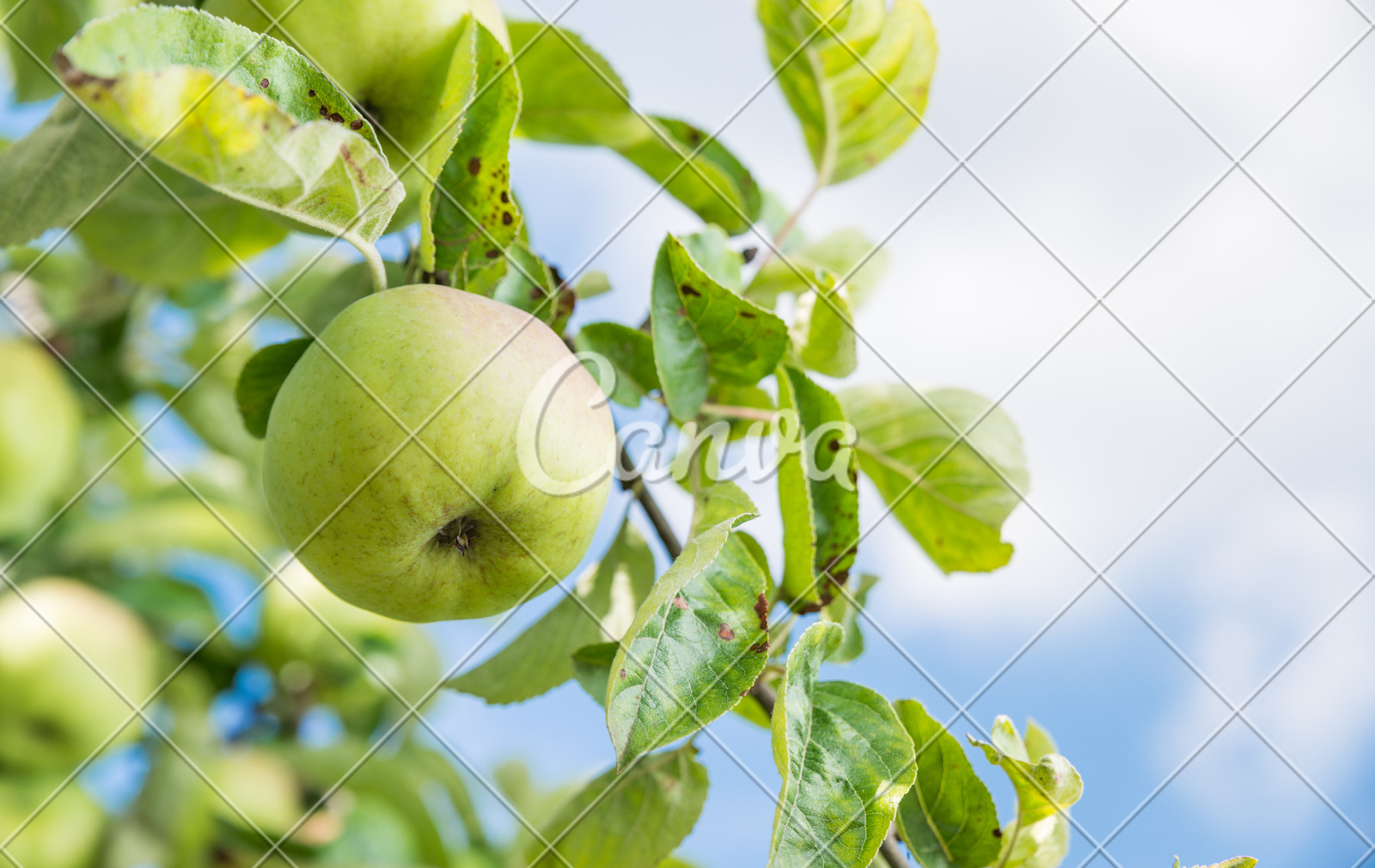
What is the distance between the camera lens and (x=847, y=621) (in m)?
0.85

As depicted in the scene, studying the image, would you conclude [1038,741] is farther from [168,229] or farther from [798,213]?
[168,229]

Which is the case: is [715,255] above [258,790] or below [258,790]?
above

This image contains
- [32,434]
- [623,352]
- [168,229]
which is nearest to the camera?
[623,352]

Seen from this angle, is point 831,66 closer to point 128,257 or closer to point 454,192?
point 454,192

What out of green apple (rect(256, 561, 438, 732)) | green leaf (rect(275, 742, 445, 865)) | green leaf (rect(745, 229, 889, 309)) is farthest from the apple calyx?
green apple (rect(256, 561, 438, 732))

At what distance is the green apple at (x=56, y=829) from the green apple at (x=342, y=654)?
0.42 metres

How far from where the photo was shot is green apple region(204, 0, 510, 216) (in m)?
0.71

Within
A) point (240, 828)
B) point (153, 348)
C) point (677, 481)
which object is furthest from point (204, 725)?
point (677, 481)

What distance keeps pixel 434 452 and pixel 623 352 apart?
10.0 inches

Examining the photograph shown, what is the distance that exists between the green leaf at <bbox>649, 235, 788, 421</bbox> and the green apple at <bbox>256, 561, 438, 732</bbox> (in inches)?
54.4

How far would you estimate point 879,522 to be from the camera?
3.16 feet

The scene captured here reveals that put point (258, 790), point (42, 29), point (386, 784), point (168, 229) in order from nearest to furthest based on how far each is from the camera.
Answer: point (168, 229) → point (42, 29) → point (386, 784) → point (258, 790)

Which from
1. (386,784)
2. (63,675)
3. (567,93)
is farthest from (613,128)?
(63,675)

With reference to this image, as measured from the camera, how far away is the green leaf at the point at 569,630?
867 mm
